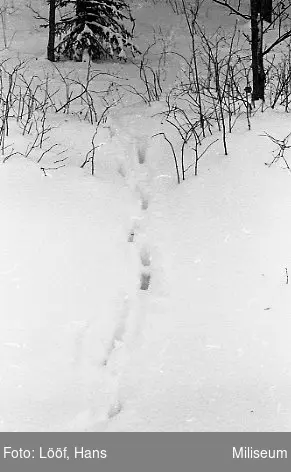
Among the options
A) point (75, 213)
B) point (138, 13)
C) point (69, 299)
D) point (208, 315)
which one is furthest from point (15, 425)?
point (138, 13)

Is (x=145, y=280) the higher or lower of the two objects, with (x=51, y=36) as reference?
lower

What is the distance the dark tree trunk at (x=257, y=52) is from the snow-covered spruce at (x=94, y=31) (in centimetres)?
359

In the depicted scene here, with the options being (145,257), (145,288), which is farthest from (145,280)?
(145,257)

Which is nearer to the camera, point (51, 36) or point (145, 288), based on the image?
point (145, 288)

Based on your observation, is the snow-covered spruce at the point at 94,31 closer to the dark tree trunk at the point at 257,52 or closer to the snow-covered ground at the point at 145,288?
the dark tree trunk at the point at 257,52

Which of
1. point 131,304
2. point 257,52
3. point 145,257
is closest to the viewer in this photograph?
point 131,304

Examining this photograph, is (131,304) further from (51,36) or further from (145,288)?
(51,36)

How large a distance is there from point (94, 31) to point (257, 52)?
4.06 meters

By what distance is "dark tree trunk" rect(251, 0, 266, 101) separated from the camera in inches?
Answer: 245

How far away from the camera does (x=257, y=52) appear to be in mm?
6410

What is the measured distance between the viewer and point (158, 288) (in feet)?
13.6

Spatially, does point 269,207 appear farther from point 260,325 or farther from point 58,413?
point 58,413

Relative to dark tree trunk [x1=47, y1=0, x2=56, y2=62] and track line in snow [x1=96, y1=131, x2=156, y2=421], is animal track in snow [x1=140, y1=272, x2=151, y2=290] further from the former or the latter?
dark tree trunk [x1=47, y1=0, x2=56, y2=62]

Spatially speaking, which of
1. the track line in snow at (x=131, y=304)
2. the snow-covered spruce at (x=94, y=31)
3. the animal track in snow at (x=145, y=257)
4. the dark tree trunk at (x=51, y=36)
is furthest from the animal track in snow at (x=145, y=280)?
the dark tree trunk at (x=51, y=36)
